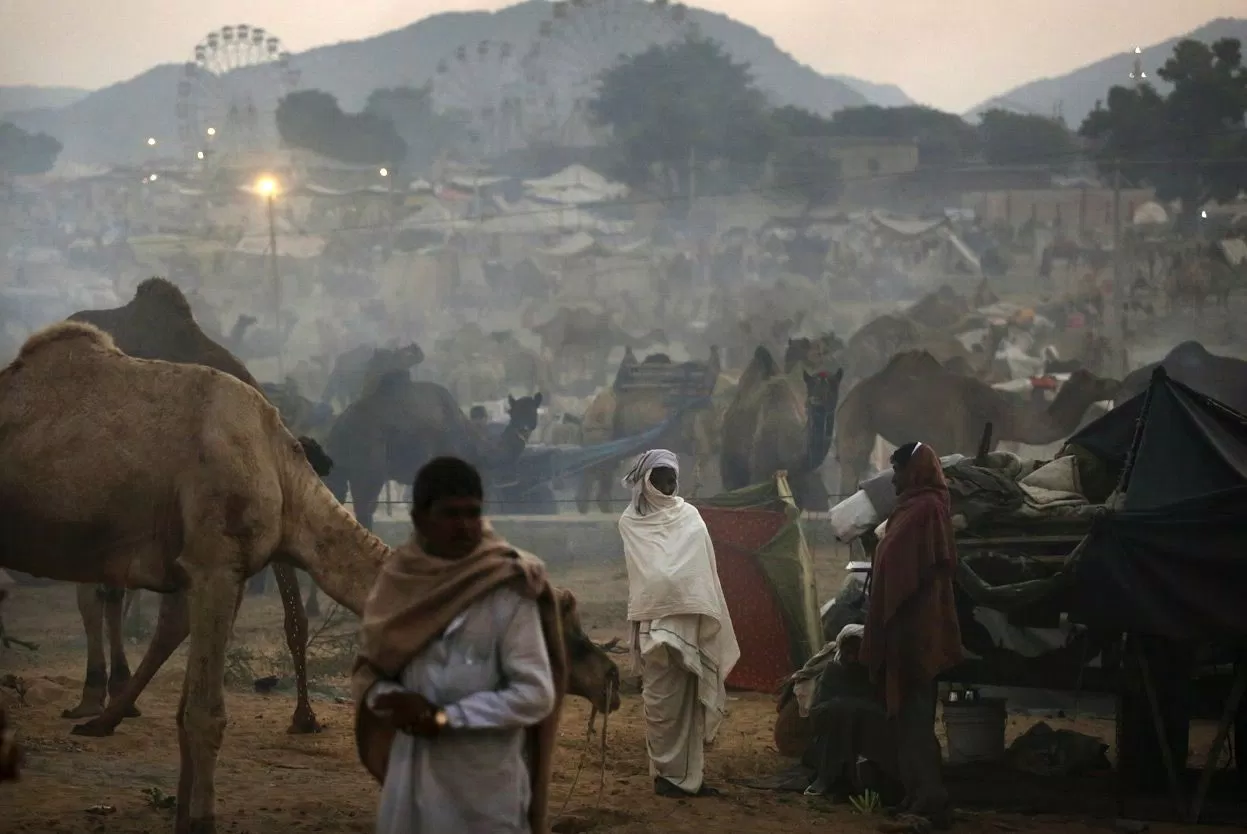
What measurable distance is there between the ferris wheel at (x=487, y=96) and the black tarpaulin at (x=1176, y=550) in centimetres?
10693

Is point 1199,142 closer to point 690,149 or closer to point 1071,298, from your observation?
point 1071,298

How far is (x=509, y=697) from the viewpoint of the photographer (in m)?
4.34

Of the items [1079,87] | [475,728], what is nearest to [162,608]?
[475,728]

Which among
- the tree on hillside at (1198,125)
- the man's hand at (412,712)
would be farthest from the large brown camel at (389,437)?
the tree on hillside at (1198,125)

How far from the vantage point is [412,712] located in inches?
168

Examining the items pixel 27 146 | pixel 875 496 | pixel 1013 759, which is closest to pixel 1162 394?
pixel 875 496

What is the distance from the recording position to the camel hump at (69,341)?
809cm

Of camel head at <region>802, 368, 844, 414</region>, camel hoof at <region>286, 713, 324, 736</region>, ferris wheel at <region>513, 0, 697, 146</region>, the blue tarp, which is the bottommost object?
the blue tarp

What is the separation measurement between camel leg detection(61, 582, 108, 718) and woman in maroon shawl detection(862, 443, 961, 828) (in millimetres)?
4722

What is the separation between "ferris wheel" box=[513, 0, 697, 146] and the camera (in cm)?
11244

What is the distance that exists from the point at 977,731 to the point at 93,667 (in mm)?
5211

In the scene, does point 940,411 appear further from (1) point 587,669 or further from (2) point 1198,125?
(2) point 1198,125

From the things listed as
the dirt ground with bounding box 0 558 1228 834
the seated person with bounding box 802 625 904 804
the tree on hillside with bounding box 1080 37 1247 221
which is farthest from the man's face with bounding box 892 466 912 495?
the tree on hillside with bounding box 1080 37 1247 221

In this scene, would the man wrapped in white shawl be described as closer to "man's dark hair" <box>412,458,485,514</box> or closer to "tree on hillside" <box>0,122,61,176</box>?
"man's dark hair" <box>412,458,485,514</box>
